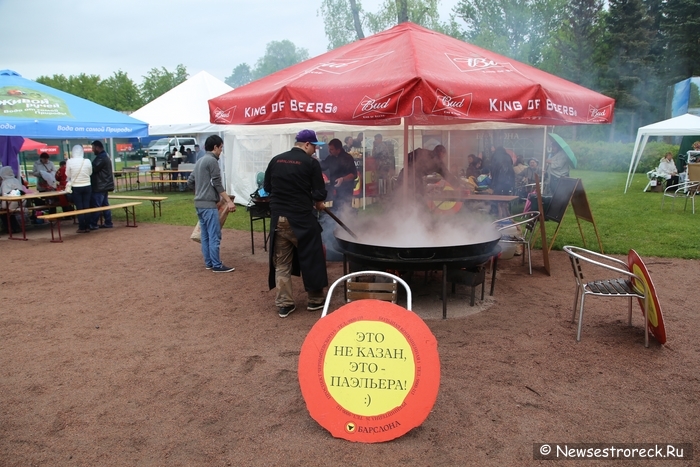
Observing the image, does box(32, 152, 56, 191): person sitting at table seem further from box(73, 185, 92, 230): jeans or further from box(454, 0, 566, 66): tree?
box(454, 0, 566, 66): tree

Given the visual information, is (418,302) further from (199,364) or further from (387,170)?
(387,170)

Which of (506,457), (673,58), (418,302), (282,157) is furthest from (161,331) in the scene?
(673,58)

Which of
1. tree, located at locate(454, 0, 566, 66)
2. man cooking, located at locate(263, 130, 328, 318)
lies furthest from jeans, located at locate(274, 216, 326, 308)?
tree, located at locate(454, 0, 566, 66)

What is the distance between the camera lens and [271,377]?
12.7 ft

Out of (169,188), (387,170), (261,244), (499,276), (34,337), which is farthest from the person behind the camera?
(169,188)

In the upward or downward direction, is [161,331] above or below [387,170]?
below

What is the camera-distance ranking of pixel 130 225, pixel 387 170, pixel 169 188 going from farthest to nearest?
1. pixel 169 188
2. pixel 387 170
3. pixel 130 225

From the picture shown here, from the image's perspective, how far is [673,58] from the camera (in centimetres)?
3434

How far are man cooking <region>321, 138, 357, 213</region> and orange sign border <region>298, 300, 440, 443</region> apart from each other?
5.42 meters

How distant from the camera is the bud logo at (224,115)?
5781mm

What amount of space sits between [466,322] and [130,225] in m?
8.91

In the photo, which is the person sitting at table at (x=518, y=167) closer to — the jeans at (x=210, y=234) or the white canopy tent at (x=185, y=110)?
the white canopy tent at (x=185, y=110)

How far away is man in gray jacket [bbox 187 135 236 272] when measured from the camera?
21.9 feet

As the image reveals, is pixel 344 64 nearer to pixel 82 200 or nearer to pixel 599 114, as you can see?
pixel 599 114
